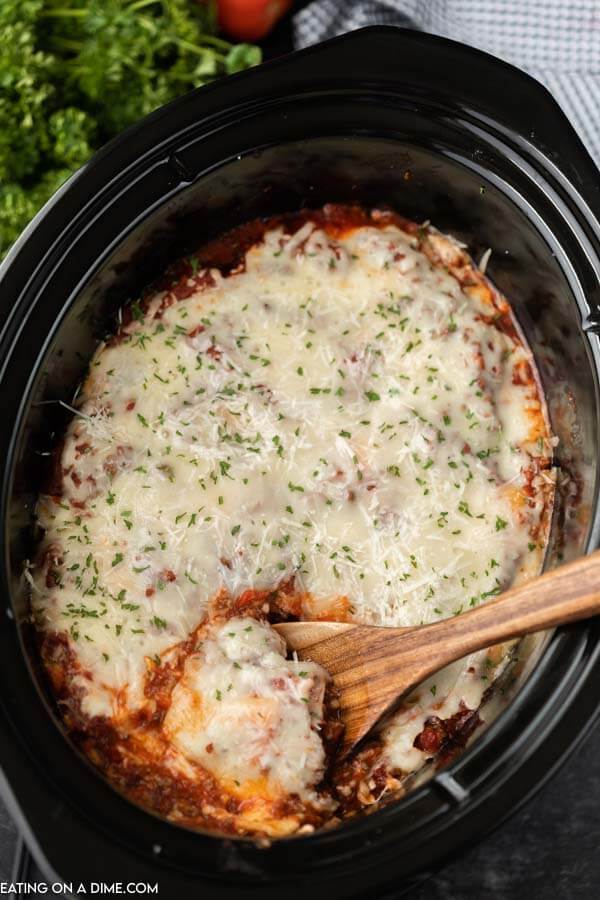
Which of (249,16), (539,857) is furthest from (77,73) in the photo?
(539,857)


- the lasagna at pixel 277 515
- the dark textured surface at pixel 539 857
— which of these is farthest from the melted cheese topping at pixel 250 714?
the dark textured surface at pixel 539 857

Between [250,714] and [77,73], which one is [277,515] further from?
[77,73]

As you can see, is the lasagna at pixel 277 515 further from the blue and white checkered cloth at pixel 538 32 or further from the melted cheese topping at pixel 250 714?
the blue and white checkered cloth at pixel 538 32

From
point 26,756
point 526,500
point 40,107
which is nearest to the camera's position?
point 26,756

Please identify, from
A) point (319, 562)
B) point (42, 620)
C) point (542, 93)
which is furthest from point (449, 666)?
point (542, 93)

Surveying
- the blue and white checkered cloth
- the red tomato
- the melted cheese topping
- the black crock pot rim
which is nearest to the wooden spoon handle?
the melted cheese topping

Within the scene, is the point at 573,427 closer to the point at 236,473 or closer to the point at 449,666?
the point at 449,666
